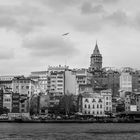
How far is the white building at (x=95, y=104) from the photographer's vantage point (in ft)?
525

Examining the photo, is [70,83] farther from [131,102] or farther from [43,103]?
[131,102]

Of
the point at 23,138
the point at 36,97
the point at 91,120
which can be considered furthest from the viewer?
the point at 36,97

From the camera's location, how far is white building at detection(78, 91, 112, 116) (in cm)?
16012

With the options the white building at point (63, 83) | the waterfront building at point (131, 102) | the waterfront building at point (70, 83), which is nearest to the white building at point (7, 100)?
the white building at point (63, 83)

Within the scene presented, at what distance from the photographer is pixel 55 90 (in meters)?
193

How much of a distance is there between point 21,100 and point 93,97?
23740 millimetres

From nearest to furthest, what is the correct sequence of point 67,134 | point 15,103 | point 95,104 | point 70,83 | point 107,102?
point 67,134 < point 15,103 < point 95,104 < point 107,102 < point 70,83

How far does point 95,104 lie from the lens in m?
161

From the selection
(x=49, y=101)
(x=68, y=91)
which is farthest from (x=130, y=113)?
(x=68, y=91)

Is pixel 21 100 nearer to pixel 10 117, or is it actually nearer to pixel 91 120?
pixel 10 117

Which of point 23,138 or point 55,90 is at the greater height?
Result: point 55,90

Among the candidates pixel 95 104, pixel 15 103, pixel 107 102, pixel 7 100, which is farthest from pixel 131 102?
pixel 7 100

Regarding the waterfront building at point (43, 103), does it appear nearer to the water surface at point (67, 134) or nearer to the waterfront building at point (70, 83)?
the waterfront building at point (70, 83)

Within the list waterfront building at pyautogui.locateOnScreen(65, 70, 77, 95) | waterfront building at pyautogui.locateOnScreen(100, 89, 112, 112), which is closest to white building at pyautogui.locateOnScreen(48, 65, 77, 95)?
waterfront building at pyautogui.locateOnScreen(65, 70, 77, 95)
